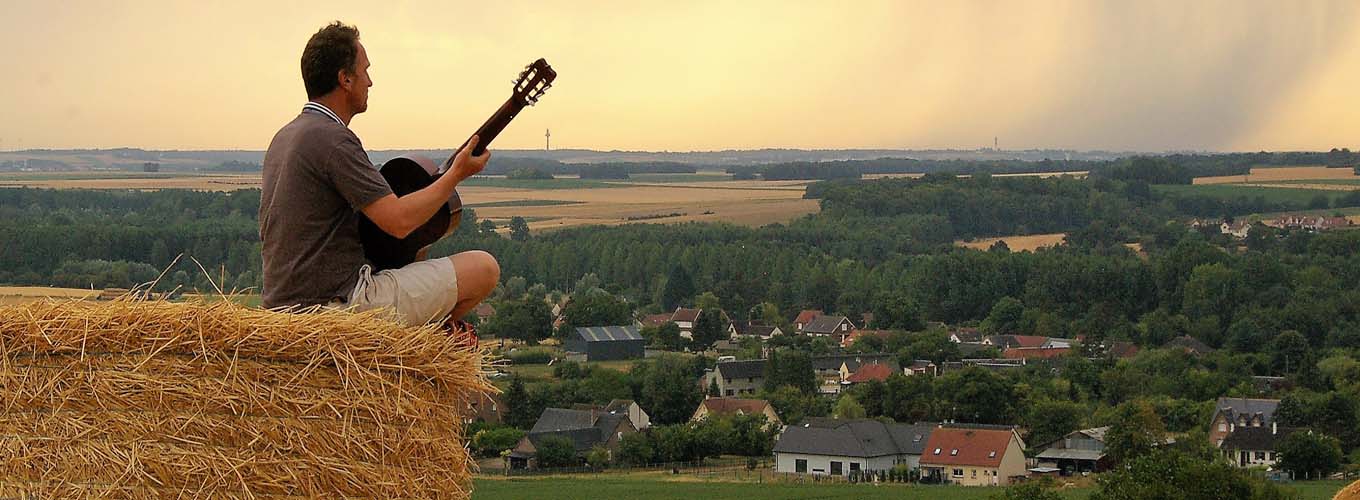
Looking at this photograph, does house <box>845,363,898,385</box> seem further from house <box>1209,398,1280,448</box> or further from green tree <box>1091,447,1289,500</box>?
green tree <box>1091,447,1289,500</box>


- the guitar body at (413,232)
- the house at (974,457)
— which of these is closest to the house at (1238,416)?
the house at (974,457)

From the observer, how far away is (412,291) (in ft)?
16.7

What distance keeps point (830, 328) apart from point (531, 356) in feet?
63.2

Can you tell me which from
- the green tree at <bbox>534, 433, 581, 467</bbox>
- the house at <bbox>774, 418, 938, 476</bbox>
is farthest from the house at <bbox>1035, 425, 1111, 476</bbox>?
the green tree at <bbox>534, 433, 581, 467</bbox>

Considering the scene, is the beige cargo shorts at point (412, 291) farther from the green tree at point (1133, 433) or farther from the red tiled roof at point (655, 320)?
the red tiled roof at point (655, 320)

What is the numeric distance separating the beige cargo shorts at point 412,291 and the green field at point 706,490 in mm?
32940

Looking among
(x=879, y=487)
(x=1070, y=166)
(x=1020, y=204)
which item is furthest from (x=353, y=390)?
(x=1070, y=166)

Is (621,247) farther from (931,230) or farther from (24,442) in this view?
(24,442)

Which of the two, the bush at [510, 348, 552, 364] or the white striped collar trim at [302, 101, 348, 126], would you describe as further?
the bush at [510, 348, 552, 364]

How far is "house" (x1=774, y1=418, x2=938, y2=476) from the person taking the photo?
47.8 meters

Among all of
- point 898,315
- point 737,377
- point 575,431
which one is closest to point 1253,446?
point 575,431

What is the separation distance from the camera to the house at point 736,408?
53156 millimetres

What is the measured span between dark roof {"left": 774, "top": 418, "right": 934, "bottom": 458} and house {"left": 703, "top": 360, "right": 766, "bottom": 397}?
1070cm

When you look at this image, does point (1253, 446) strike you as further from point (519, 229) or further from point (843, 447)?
point (519, 229)
